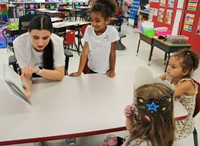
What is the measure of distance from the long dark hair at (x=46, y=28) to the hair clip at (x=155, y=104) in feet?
2.97

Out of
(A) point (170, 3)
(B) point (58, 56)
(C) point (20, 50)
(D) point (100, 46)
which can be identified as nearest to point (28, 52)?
(C) point (20, 50)

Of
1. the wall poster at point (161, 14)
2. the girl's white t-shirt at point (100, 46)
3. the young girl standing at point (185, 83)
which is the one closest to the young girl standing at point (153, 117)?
the young girl standing at point (185, 83)

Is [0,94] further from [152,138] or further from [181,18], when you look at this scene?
[181,18]

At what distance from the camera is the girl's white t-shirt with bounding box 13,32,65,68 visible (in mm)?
1496

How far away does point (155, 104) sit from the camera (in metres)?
0.78

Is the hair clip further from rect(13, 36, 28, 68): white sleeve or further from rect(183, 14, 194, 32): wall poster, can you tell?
rect(183, 14, 194, 32): wall poster

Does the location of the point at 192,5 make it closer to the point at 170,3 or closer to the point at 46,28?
the point at 170,3

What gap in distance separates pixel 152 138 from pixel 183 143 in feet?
4.31

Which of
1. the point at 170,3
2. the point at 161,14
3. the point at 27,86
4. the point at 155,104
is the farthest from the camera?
the point at 161,14

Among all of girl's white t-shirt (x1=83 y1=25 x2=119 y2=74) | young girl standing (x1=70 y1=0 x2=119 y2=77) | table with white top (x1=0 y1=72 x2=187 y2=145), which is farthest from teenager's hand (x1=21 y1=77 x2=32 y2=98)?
girl's white t-shirt (x1=83 y1=25 x2=119 y2=74)

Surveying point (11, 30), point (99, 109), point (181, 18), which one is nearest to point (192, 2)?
point (181, 18)

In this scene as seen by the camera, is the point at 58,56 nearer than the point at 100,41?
Yes

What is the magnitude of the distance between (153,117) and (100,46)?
109 centimetres

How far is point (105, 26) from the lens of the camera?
5.70ft
